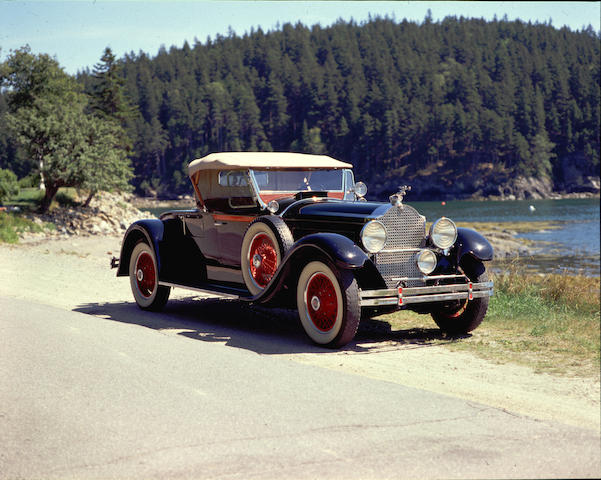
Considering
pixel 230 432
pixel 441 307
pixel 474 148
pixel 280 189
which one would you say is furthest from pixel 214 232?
pixel 474 148

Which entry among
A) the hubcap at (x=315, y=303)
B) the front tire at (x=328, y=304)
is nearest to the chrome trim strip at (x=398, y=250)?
the front tire at (x=328, y=304)

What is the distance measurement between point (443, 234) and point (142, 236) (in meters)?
4.71

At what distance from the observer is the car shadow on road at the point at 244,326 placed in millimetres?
7734

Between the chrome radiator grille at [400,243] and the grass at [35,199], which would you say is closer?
the chrome radiator grille at [400,243]

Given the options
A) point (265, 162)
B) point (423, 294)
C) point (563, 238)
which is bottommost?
point (563, 238)

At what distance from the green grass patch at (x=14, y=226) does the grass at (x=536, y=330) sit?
869 inches

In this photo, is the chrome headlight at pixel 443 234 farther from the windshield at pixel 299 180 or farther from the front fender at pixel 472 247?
the windshield at pixel 299 180

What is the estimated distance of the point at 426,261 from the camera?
784 cm

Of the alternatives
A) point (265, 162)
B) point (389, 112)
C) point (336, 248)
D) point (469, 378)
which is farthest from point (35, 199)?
point (389, 112)

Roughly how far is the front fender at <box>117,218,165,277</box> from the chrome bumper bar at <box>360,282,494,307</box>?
3811 mm

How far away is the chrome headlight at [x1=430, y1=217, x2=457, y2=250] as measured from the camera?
315 inches

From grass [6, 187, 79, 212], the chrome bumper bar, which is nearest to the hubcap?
the chrome bumper bar

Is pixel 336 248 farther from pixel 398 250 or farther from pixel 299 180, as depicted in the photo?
pixel 299 180

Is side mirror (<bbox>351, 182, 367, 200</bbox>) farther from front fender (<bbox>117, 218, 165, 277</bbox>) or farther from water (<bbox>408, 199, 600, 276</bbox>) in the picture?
water (<bbox>408, 199, 600, 276</bbox>)
